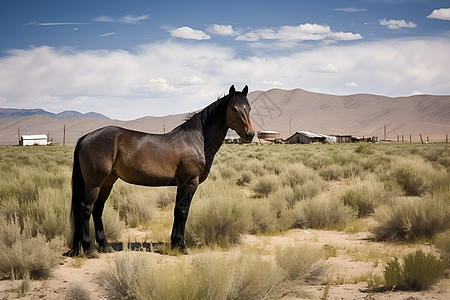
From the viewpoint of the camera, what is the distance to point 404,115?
133 m

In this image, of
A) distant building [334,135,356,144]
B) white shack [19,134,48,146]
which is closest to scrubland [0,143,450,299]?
distant building [334,135,356,144]

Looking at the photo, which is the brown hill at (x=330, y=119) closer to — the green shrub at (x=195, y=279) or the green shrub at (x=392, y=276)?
the green shrub at (x=392, y=276)

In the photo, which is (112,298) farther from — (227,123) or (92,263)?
(227,123)

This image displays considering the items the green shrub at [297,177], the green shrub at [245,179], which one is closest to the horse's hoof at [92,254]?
the green shrub at [297,177]

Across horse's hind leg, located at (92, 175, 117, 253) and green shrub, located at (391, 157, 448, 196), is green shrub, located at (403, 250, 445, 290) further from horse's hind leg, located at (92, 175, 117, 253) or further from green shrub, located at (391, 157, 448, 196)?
green shrub, located at (391, 157, 448, 196)

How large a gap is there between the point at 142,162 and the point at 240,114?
166 cm

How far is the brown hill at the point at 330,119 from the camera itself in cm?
11725

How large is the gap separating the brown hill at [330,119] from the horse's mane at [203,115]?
102 m

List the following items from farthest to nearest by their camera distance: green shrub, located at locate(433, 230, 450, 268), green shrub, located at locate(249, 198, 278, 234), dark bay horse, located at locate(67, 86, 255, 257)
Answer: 1. green shrub, located at locate(249, 198, 278, 234)
2. dark bay horse, located at locate(67, 86, 255, 257)
3. green shrub, located at locate(433, 230, 450, 268)

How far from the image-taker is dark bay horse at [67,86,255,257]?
19.9 ft

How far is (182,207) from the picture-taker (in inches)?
252

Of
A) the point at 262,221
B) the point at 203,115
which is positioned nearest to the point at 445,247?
the point at 262,221

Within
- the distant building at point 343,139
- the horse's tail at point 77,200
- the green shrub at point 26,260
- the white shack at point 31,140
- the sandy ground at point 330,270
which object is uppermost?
the white shack at point 31,140

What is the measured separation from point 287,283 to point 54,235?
4.08 meters
